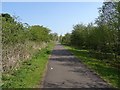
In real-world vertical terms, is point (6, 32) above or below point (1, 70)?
above

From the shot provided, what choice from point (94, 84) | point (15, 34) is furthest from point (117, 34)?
point (94, 84)

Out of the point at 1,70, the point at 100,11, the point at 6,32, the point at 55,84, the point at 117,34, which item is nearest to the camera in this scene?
the point at 55,84

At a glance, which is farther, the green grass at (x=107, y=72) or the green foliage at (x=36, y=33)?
the green foliage at (x=36, y=33)

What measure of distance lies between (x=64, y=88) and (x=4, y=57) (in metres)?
4.88

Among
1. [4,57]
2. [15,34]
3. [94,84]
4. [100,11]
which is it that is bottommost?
[94,84]

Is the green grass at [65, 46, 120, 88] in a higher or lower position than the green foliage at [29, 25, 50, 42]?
lower

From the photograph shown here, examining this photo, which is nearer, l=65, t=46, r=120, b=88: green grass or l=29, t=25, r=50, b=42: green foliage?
l=65, t=46, r=120, b=88: green grass

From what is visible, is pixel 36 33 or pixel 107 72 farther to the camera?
pixel 36 33

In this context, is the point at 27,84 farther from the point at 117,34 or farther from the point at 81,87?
the point at 117,34

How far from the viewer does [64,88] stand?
13.8 metres

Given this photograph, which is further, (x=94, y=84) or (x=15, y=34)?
(x=15, y=34)

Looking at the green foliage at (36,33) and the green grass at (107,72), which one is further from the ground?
the green foliage at (36,33)

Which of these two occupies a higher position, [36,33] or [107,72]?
[36,33]

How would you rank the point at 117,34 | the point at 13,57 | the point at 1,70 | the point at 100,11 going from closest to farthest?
the point at 1,70 → the point at 13,57 → the point at 117,34 → the point at 100,11
